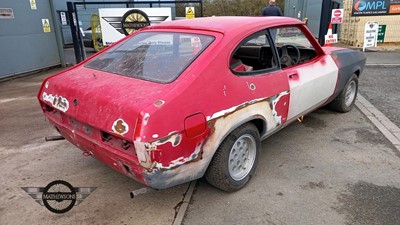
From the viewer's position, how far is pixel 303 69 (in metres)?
3.53

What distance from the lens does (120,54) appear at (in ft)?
10.7

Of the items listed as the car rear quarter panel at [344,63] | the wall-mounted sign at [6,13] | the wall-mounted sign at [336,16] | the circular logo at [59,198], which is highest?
the wall-mounted sign at [6,13]

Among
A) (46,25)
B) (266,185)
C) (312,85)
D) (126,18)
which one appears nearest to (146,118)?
(266,185)

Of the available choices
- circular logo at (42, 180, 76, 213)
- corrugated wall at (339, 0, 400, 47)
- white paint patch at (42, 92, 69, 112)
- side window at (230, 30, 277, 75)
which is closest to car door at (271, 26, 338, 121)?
side window at (230, 30, 277, 75)

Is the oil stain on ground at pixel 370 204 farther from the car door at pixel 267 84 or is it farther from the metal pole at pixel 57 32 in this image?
the metal pole at pixel 57 32

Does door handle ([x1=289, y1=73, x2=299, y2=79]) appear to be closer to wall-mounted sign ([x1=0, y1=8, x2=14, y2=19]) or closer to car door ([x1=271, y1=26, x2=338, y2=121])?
car door ([x1=271, y1=26, x2=338, y2=121])

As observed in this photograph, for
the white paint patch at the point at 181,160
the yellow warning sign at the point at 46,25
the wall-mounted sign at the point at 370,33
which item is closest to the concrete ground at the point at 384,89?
the wall-mounted sign at the point at 370,33

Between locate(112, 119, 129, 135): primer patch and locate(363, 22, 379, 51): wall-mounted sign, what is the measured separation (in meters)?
11.5

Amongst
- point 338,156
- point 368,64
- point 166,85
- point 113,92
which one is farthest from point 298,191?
point 368,64

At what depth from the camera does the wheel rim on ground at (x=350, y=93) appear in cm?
486

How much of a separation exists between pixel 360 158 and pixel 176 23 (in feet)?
8.28

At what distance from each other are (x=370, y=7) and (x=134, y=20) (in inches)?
353

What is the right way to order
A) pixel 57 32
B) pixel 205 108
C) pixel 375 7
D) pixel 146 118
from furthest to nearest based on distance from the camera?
pixel 375 7
pixel 57 32
pixel 205 108
pixel 146 118

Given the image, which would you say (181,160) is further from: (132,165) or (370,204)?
(370,204)
